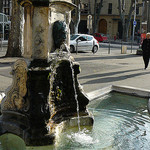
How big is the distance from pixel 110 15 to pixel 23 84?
5429cm

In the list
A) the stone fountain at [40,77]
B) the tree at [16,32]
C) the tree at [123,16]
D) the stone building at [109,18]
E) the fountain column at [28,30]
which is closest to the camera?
the stone fountain at [40,77]

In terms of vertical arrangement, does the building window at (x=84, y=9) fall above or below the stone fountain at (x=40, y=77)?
above

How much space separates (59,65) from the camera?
14.8 feet

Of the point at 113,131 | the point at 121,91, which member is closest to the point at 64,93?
the point at 113,131

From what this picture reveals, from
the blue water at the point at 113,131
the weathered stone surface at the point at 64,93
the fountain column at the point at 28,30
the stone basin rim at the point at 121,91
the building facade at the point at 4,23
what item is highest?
the building facade at the point at 4,23

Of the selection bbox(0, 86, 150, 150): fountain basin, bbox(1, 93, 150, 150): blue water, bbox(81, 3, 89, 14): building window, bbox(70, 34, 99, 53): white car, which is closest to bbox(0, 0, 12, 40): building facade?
bbox(70, 34, 99, 53): white car

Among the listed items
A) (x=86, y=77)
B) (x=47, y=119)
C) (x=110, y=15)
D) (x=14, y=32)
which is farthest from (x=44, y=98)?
(x=110, y=15)

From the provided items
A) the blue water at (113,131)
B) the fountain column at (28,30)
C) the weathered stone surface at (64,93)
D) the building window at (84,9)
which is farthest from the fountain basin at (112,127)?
the building window at (84,9)

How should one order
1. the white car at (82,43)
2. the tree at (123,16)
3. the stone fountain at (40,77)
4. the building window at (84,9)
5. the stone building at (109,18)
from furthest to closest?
the building window at (84,9)
the stone building at (109,18)
the tree at (123,16)
the white car at (82,43)
the stone fountain at (40,77)

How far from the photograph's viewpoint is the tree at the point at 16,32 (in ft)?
48.9

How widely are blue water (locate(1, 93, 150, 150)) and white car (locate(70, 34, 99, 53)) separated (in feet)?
47.1

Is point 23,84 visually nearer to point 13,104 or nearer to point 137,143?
point 13,104

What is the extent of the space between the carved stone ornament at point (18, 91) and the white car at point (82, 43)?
53.6 ft

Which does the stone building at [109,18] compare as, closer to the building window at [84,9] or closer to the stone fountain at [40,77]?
the building window at [84,9]
